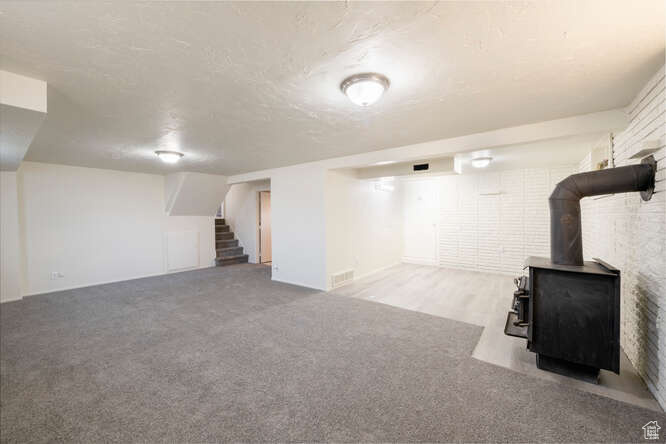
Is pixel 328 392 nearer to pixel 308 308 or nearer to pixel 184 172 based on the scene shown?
pixel 308 308

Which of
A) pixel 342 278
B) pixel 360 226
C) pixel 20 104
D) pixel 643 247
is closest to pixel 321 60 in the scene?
pixel 20 104

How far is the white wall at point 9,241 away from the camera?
14.1 ft

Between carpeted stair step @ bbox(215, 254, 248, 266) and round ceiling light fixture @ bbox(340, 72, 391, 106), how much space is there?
658cm

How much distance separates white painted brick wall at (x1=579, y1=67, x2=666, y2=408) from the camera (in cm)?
185

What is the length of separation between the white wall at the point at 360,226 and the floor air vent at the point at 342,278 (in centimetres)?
7

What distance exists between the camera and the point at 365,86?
190cm

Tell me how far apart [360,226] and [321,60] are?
4.23 metres

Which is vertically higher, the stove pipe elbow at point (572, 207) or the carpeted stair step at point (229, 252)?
the stove pipe elbow at point (572, 207)

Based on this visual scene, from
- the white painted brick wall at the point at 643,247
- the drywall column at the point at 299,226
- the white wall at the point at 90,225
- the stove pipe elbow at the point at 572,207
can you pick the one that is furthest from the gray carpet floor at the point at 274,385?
the white wall at the point at 90,225

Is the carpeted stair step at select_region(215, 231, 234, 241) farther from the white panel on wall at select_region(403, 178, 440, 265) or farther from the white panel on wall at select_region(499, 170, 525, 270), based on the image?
the white panel on wall at select_region(499, 170, 525, 270)

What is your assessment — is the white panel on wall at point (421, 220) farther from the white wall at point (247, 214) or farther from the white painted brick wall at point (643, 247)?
the white wall at point (247, 214)

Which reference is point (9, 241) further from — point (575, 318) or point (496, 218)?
point (496, 218)

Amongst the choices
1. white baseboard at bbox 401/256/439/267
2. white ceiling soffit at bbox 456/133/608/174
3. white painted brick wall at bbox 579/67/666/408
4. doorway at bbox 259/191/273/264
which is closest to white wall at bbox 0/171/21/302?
doorway at bbox 259/191/273/264

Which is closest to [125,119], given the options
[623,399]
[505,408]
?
[505,408]
